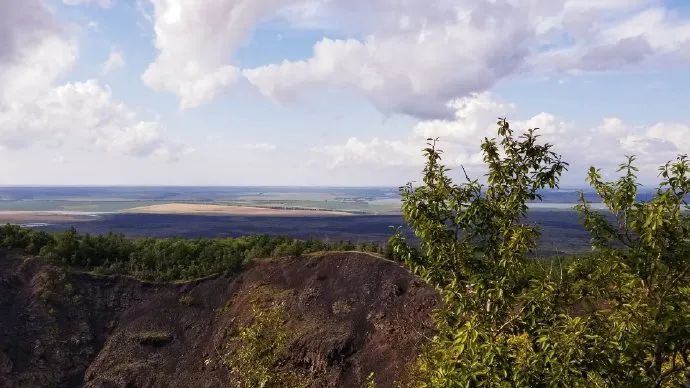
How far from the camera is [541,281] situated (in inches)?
405

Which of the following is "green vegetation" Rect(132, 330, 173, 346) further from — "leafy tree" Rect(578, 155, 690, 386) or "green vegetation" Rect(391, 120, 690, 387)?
"leafy tree" Rect(578, 155, 690, 386)

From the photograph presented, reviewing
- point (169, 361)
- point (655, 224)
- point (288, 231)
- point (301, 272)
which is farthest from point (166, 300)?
point (288, 231)

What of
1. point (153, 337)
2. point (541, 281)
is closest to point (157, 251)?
point (153, 337)

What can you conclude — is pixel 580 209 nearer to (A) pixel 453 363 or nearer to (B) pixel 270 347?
(A) pixel 453 363

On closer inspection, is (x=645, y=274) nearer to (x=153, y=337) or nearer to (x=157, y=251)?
(x=153, y=337)

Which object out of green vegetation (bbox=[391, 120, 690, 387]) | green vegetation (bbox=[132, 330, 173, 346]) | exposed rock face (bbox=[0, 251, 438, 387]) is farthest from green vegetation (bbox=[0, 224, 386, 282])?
green vegetation (bbox=[391, 120, 690, 387])

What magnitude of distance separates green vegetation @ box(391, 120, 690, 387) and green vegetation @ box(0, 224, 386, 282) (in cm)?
3598

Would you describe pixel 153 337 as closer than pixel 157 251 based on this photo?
Yes

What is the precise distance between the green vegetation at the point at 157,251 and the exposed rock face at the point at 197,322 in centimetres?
130

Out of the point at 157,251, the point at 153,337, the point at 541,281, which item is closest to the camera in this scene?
the point at 541,281

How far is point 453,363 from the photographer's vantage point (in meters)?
9.63

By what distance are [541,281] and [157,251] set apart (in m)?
46.8

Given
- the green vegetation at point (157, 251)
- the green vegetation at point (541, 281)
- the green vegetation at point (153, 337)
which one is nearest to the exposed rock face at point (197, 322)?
the green vegetation at point (153, 337)

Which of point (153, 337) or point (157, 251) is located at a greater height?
point (157, 251)
